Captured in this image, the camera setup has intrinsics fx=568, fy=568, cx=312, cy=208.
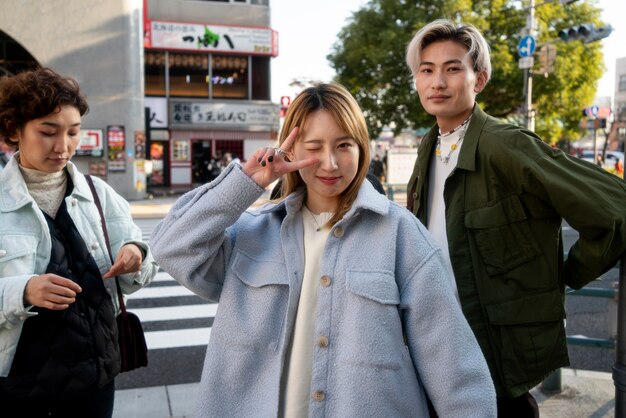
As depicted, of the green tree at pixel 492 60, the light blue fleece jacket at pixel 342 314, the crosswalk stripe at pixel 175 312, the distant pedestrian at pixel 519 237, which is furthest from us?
the green tree at pixel 492 60

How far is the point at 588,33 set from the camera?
14.9 metres

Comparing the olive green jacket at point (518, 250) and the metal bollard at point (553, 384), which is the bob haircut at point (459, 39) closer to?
the olive green jacket at point (518, 250)

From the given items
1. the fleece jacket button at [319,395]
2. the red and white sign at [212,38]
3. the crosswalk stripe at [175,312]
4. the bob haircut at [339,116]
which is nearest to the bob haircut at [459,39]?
the bob haircut at [339,116]

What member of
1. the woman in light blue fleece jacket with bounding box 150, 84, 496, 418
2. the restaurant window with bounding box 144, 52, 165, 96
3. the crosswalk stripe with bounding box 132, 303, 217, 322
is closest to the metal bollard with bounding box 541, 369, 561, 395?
the woman in light blue fleece jacket with bounding box 150, 84, 496, 418

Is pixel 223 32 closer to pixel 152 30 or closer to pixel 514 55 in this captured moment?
pixel 152 30

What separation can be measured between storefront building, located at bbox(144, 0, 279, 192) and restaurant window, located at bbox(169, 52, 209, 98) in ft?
0.15

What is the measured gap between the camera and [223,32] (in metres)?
26.3

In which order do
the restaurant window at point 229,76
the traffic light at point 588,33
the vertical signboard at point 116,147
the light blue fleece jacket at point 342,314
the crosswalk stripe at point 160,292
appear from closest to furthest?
the light blue fleece jacket at point 342,314 → the crosswalk stripe at point 160,292 → the traffic light at point 588,33 → the vertical signboard at point 116,147 → the restaurant window at point 229,76

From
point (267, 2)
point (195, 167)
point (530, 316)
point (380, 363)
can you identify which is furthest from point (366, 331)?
point (267, 2)

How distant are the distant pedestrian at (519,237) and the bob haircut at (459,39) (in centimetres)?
1

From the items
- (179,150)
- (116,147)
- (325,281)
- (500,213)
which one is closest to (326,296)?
(325,281)

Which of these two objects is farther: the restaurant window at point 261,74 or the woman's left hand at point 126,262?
the restaurant window at point 261,74

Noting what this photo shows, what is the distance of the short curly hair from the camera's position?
2115 millimetres

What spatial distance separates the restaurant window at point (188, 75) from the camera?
26359 mm
